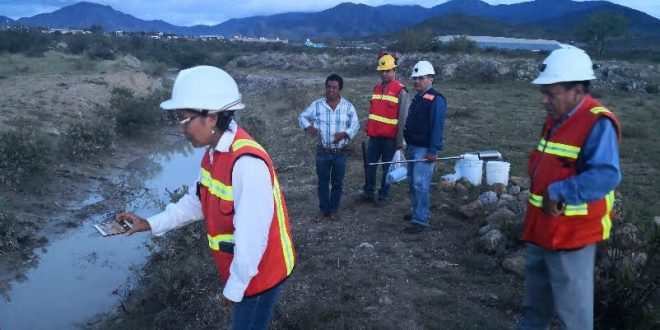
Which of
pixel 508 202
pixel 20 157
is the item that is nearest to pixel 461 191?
pixel 508 202

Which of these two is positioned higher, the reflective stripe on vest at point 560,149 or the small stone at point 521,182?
the reflective stripe on vest at point 560,149

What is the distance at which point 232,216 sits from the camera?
228 cm

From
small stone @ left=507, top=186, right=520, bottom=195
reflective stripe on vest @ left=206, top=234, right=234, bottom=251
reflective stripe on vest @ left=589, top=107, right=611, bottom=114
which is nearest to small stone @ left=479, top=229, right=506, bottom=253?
small stone @ left=507, top=186, right=520, bottom=195

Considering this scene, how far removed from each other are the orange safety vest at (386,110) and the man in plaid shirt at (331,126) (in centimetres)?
38

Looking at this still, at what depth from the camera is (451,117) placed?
571 inches

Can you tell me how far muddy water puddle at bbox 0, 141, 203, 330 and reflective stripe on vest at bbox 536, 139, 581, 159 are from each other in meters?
4.81

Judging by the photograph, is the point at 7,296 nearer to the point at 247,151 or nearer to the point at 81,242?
the point at 81,242

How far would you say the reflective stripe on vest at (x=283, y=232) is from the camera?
93.4 inches

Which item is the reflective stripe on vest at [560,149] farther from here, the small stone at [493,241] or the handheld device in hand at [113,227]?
the small stone at [493,241]

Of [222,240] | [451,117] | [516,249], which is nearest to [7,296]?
[222,240]

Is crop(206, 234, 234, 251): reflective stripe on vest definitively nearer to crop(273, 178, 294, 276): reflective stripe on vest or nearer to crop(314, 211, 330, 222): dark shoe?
crop(273, 178, 294, 276): reflective stripe on vest

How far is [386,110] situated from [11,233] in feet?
17.2

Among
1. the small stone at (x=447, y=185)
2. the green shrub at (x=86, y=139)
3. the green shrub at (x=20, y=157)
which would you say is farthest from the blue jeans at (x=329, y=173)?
the green shrub at (x=86, y=139)

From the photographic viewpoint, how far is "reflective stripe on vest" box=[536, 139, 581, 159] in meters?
2.60
